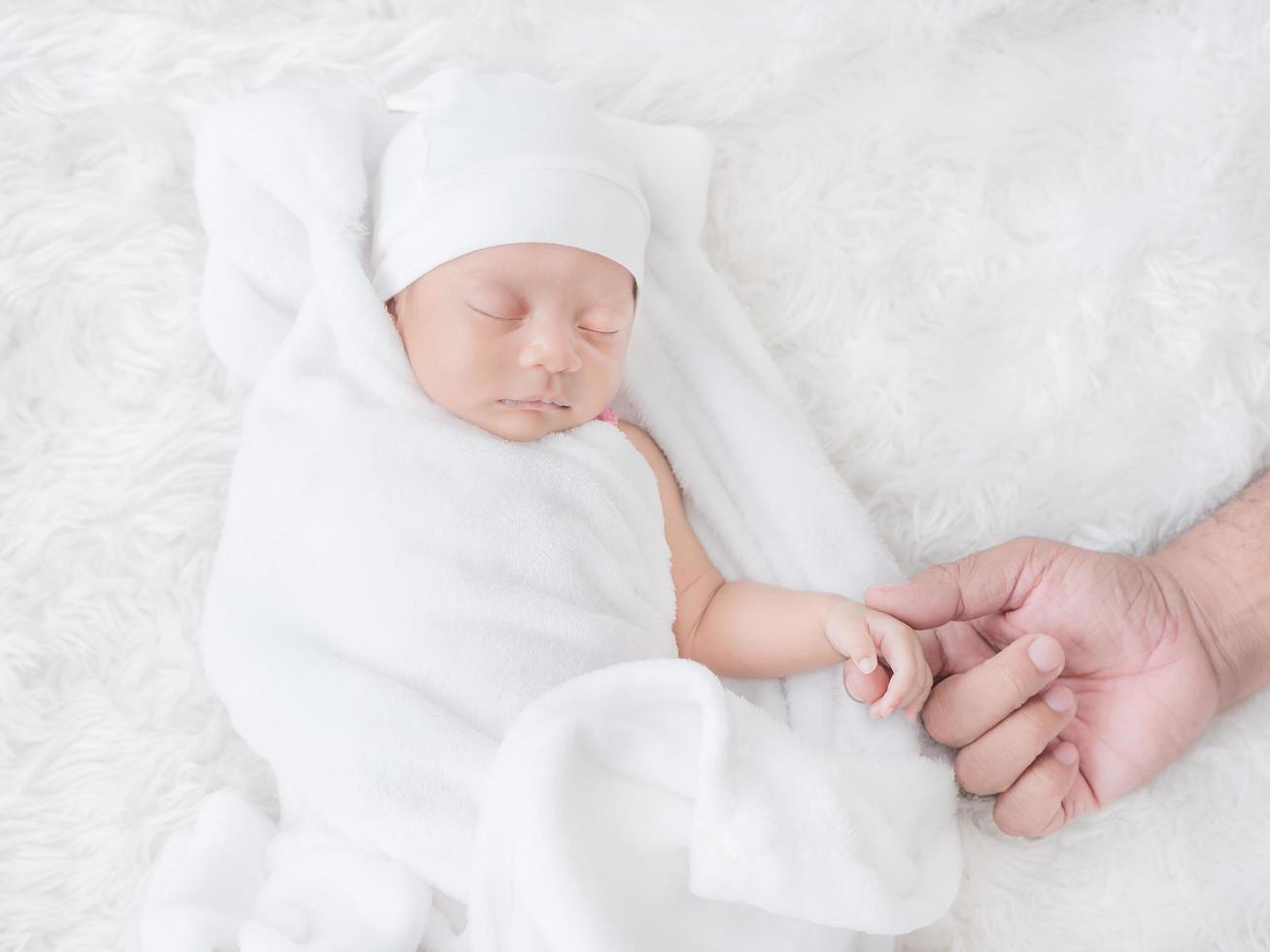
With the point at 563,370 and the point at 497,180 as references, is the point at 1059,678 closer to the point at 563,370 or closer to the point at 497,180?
the point at 563,370

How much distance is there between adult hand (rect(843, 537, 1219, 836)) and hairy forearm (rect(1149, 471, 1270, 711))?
0.07 feet

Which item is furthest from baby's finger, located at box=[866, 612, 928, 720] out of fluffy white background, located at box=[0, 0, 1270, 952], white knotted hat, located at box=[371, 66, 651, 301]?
white knotted hat, located at box=[371, 66, 651, 301]

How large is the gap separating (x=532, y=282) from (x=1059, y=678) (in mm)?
911

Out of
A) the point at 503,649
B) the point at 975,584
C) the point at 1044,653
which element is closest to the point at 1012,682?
the point at 1044,653

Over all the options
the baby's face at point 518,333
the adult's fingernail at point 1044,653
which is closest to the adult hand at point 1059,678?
the adult's fingernail at point 1044,653

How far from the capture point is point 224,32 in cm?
174

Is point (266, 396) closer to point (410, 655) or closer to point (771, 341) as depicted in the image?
point (410, 655)

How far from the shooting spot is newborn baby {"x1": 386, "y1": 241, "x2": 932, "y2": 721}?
148cm

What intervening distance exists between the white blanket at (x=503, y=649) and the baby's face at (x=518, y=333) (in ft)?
0.16

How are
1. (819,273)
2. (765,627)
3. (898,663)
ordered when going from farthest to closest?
(819,273) → (765,627) → (898,663)

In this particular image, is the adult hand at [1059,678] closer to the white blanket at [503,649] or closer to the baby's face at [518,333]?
the white blanket at [503,649]

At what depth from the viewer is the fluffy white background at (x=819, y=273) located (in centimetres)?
164

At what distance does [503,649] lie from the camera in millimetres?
1462

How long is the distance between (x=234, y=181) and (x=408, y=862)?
950mm
